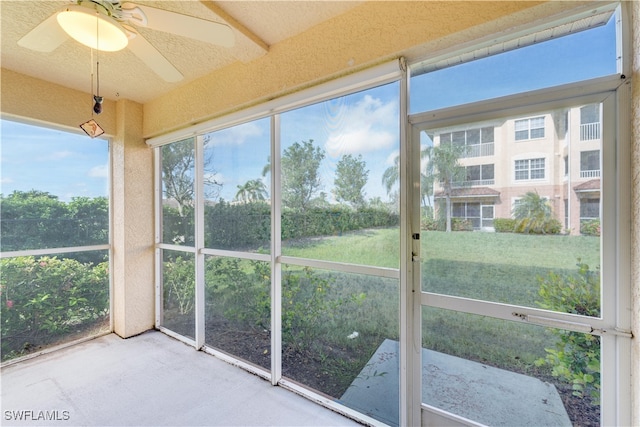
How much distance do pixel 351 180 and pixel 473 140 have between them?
2.54 feet

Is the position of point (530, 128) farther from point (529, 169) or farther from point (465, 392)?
point (465, 392)

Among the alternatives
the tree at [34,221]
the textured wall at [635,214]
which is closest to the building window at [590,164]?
the textured wall at [635,214]

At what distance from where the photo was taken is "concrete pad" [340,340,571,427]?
4.30 ft

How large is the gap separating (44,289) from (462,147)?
159 inches

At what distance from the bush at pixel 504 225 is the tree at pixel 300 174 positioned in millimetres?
1156

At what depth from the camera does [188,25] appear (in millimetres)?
1194

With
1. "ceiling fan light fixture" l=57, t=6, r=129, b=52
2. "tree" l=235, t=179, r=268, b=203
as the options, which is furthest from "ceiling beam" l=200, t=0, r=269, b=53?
"tree" l=235, t=179, r=268, b=203

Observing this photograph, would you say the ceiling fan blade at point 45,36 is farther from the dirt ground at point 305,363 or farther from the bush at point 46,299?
the dirt ground at point 305,363

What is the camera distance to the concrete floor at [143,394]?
1743 mm

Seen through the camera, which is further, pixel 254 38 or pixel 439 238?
pixel 254 38

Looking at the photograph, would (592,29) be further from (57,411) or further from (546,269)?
(57,411)

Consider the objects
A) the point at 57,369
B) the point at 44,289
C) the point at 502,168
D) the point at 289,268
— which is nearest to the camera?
the point at 502,168

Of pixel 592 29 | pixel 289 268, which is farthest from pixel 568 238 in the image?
pixel 289 268

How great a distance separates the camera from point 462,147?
4.80 feet
